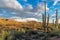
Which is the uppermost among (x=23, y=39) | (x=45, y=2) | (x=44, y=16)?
(x=45, y=2)

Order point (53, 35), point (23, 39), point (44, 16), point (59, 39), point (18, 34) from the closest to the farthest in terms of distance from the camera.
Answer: point (59, 39), point (53, 35), point (23, 39), point (18, 34), point (44, 16)

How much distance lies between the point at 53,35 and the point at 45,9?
8.68 m

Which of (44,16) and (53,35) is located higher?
(44,16)

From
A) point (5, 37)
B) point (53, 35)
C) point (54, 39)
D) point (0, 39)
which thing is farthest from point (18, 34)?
point (54, 39)

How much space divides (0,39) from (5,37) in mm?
2322

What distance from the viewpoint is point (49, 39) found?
2058 cm

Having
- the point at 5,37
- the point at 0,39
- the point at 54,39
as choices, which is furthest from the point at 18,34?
the point at 54,39

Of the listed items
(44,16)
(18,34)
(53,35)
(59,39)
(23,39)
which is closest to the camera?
(59,39)

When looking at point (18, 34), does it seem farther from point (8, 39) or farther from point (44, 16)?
point (44, 16)

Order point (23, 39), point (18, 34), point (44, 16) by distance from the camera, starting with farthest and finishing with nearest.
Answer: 1. point (44, 16)
2. point (18, 34)
3. point (23, 39)

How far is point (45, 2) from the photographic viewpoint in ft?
103

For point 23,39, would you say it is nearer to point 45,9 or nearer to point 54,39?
point 54,39

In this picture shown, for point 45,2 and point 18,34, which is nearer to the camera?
point 18,34

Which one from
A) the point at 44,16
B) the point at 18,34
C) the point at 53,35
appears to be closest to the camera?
the point at 53,35
